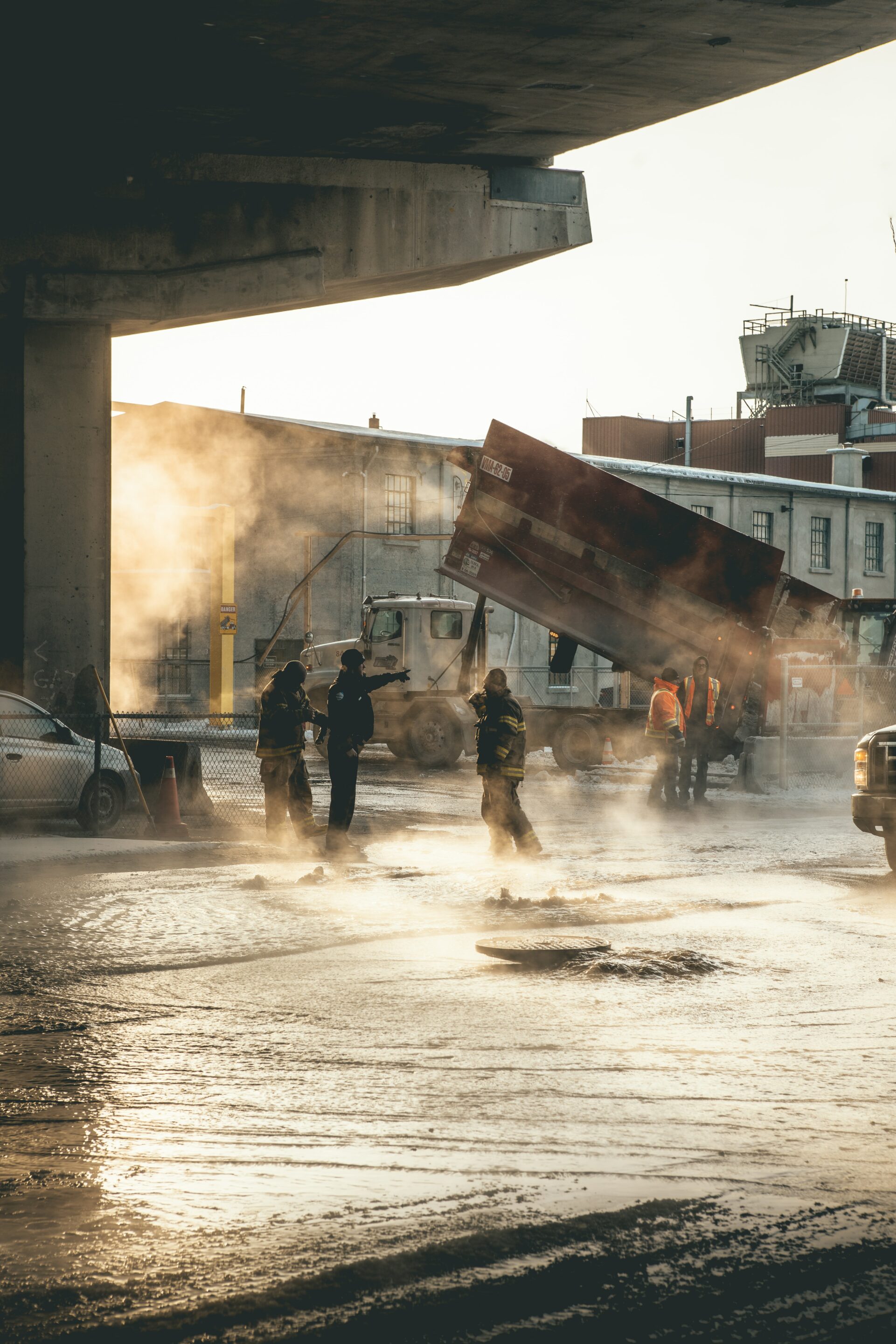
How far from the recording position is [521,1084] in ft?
18.6

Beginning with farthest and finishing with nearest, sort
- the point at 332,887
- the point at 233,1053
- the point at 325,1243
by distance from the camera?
the point at 332,887 → the point at 233,1053 → the point at 325,1243

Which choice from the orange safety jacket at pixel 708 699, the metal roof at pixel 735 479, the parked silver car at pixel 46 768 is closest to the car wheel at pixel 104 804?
the parked silver car at pixel 46 768

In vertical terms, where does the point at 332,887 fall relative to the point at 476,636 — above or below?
below

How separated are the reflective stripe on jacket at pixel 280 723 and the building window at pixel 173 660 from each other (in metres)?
23.9

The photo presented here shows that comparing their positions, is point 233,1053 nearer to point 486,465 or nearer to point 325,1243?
point 325,1243

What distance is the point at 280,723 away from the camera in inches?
510

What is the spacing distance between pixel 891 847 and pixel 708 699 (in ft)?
19.9

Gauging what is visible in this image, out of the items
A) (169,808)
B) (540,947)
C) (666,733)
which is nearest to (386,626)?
(666,733)

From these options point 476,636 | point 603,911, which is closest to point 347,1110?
point 603,911

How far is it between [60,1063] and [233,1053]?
0.71m

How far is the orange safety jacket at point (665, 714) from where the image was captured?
1706cm

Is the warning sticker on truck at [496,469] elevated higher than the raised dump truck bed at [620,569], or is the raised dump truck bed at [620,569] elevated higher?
the warning sticker on truck at [496,469]

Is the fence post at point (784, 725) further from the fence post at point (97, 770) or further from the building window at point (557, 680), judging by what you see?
the building window at point (557, 680)

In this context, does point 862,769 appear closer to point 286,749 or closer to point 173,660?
point 286,749
